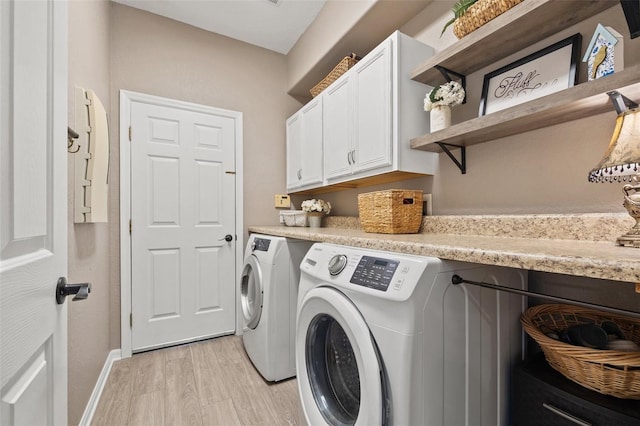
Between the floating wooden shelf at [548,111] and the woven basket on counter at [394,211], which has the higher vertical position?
the floating wooden shelf at [548,111]

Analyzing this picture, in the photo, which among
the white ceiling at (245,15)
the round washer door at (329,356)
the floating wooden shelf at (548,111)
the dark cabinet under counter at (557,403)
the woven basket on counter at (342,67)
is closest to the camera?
the dark cabinet under counter at (557,403)

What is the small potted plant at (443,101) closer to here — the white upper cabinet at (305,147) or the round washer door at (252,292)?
the white upper cabinet at (305,147)

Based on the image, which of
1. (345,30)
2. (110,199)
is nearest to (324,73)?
(345,30)

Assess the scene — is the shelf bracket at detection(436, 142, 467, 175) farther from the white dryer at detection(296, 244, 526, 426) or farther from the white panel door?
the white panel door

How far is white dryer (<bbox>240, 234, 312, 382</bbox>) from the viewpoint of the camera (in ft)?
6.07

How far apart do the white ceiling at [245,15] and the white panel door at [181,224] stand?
0.76 meters

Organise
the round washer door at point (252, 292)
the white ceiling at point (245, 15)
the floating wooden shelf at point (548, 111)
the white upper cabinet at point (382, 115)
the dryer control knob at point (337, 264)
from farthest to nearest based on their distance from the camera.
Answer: the white ceiling at point (245, 15) < the round washer door at point (252, 292) < the white upper cabinet at point (382, 115) < the dryer control knob at point (337, 264) < the floating wooden shelf at point (548, 111)

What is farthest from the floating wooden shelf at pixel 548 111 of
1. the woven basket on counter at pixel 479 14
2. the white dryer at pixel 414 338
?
the white dryer at pixel 414 338

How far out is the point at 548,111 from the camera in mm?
1067

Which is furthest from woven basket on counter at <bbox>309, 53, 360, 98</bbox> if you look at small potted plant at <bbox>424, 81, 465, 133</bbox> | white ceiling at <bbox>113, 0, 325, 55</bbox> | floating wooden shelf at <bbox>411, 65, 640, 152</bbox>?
floating wooden shelf at <bbox>411, 65, 640, 152</bbox>

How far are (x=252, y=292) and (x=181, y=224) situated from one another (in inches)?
35.5

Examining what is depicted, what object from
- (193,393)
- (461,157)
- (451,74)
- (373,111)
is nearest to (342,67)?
(373,111)

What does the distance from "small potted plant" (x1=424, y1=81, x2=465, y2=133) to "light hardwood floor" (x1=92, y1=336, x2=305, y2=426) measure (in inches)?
61.9

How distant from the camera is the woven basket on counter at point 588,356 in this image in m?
0.76
